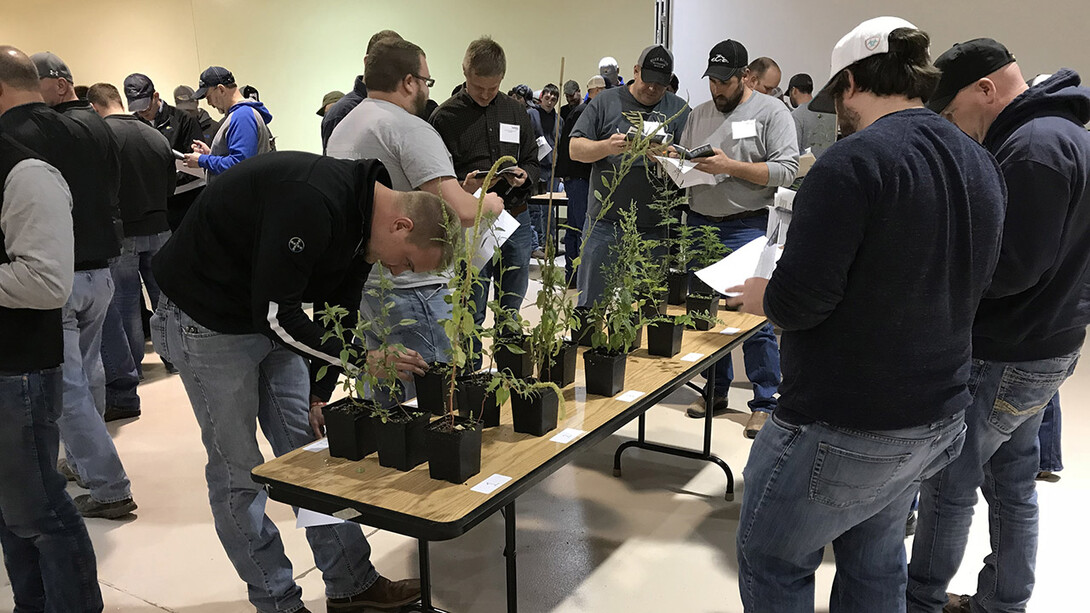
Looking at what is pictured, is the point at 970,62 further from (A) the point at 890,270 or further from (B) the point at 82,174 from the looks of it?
(B) the point at 82,174

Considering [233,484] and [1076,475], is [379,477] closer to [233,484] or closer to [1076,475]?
[233,484]

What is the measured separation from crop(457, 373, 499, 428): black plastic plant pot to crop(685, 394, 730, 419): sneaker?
2.25 m

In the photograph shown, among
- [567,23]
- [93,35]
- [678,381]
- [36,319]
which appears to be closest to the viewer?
[36,319]

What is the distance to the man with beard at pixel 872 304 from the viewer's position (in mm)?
1413

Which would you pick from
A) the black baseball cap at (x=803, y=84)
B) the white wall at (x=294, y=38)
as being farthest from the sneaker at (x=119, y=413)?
the white wall at (x=294, y=38)

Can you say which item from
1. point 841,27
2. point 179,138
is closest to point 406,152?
point 179,138

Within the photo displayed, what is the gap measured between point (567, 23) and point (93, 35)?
712 centimetres

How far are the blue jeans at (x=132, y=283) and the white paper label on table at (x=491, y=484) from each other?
10.5 feet

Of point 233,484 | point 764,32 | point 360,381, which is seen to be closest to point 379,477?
point 360,381

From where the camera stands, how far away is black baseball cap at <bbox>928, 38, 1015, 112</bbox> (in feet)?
6.34

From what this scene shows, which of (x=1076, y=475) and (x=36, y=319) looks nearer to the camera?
(x=36, y=319)

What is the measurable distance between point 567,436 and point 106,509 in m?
2.22

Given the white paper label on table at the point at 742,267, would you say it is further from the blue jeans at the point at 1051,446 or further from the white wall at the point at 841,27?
the white wall at the point at 841,27

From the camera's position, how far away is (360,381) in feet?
6.05
